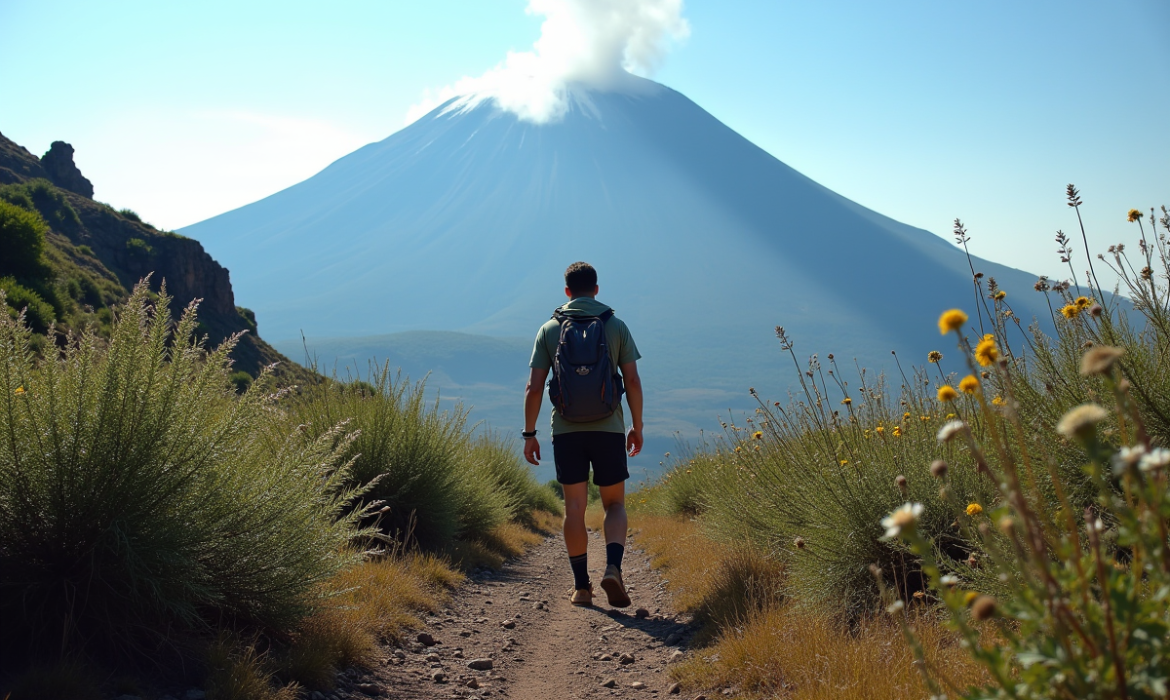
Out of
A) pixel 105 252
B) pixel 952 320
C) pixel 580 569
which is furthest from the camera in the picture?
pixel 105 252

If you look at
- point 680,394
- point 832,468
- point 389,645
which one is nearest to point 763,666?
point 832,468

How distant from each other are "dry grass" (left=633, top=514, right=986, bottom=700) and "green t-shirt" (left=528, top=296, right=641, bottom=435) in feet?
3.75

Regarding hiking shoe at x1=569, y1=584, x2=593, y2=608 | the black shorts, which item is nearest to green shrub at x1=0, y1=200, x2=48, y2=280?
hiking shoe at x1=569, y1=584, x2=593, y2=608

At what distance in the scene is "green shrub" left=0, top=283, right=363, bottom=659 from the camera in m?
2.67

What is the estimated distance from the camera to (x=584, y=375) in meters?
4.59

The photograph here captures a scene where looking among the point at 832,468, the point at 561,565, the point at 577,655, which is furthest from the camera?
the point at 561,565

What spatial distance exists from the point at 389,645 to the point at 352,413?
2.71 m

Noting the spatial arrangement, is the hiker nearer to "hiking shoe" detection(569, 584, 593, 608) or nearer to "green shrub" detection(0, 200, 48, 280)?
"hiking shoe" detection(569, 584, 593, 608)

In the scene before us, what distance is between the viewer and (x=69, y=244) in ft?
88.0

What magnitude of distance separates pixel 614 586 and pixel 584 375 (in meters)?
1.33

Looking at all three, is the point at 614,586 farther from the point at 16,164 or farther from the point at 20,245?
the point at 16,164

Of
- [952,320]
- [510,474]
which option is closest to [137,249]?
[510,474]

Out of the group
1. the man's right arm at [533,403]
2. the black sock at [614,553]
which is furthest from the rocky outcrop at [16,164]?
the black sock at [614,553]

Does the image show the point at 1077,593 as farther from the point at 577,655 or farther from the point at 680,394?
the point at 680,394
